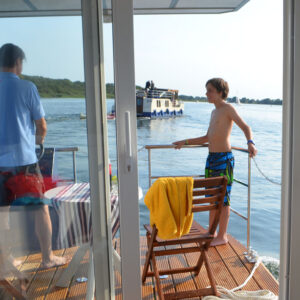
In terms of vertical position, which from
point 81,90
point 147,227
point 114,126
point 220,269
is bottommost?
point 220,269

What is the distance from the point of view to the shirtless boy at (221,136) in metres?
2.26

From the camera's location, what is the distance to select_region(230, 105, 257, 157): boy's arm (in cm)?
212

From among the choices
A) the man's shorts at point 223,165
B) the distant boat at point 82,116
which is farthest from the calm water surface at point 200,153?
the man's shorts at point 223,165

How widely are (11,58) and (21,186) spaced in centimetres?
36

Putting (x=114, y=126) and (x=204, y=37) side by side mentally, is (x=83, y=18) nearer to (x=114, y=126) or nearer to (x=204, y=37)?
(x=114, y=126)

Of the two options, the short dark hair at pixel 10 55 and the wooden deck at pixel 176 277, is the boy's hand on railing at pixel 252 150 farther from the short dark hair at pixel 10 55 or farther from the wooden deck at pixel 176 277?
the short dark hair at pixel 10 55

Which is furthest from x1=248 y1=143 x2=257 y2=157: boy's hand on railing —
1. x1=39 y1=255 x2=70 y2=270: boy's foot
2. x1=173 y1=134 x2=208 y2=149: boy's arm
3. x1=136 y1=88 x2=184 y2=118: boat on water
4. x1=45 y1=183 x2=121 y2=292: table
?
x1=136 y1=88 x2=184 y2=118: boat on water

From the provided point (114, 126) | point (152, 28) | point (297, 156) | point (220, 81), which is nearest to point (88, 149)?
point (114, 126)

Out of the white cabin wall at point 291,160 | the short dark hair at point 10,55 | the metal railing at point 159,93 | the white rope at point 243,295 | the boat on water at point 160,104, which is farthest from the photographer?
the boat on water at point 160,104

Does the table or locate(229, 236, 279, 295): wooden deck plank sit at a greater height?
the table

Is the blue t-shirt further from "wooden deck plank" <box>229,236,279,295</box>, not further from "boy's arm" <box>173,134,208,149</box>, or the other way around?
"boy's arm" <box>173,134,208,149</box>

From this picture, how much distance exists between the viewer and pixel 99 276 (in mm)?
1243

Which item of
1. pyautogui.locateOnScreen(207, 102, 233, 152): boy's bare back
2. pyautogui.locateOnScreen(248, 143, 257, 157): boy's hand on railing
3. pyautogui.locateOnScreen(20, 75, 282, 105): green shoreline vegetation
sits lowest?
pyautogui.locateOnScreen(248, 143, 257, 157): boy's hand on railing

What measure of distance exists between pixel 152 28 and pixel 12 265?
37.2ft
